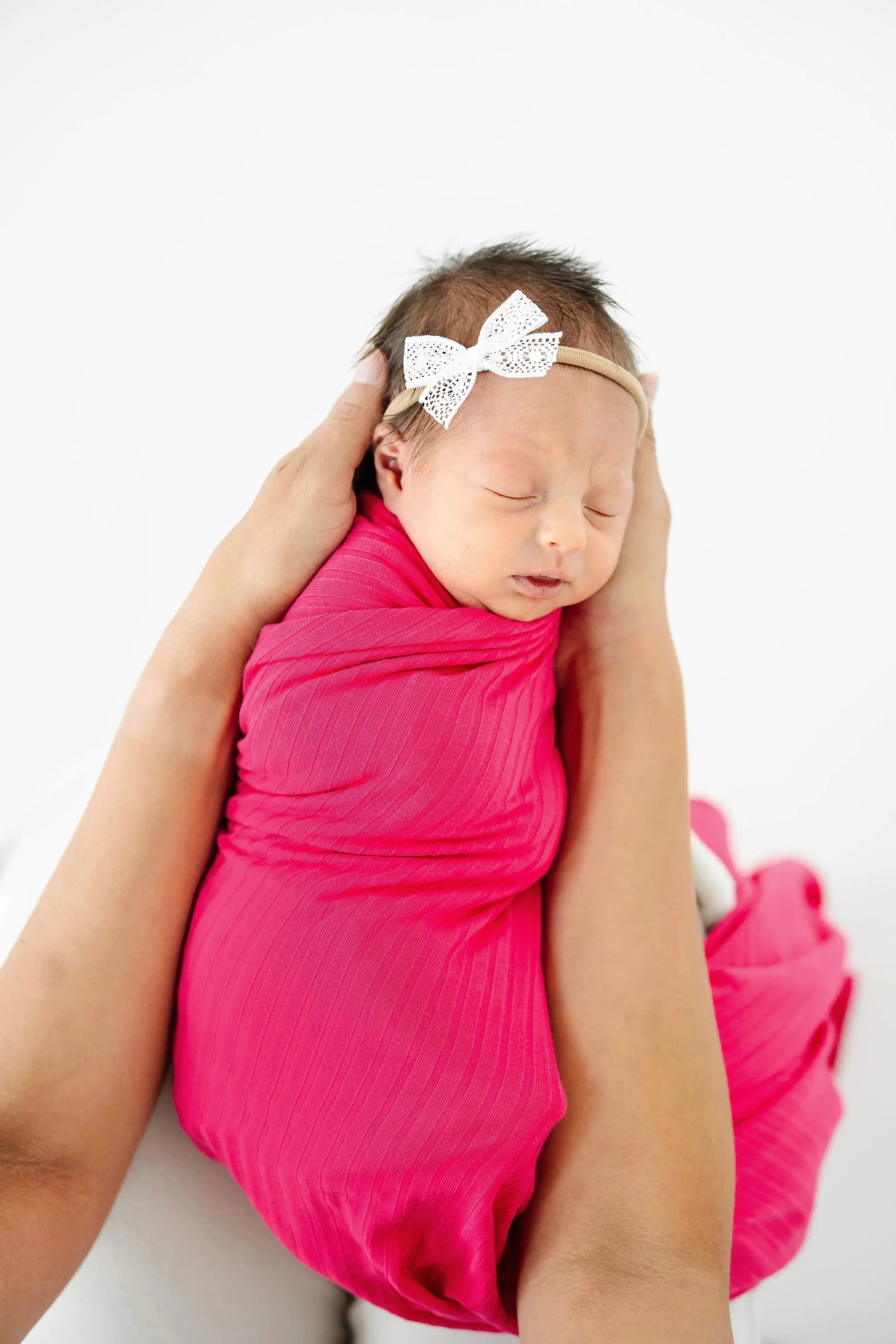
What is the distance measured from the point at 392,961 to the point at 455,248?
1740 mm

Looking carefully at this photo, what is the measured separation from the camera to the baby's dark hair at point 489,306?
1.31 m

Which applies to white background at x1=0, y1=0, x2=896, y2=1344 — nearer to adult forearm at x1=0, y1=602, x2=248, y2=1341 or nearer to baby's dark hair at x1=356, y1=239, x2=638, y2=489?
baby's dark hair at x1=356, y1=239, x2=638, y2=489

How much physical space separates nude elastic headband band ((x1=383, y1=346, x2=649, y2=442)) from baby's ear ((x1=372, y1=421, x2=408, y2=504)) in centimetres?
2

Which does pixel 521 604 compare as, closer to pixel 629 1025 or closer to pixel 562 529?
pixel 562 529

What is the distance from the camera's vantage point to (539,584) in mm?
1256

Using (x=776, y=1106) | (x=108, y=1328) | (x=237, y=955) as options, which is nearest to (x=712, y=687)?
(x=776, y=1106)

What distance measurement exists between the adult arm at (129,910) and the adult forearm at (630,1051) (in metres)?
0.43

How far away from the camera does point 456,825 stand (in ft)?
3.66

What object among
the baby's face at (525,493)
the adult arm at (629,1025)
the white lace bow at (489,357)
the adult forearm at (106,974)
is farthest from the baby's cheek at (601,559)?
the adult forearm at (106,974)

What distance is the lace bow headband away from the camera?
1254 mm

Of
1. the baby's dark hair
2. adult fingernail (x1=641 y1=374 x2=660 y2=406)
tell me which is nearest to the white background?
the baby's dark hair

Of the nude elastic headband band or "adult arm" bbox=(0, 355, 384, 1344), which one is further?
the nude elastic headband band

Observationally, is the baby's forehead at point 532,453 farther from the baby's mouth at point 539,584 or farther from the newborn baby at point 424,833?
the baby's mouth at point 539,584

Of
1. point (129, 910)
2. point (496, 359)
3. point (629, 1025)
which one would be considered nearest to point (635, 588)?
point (496, 359)
